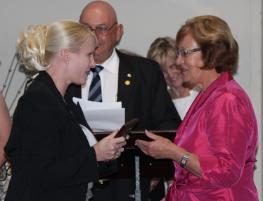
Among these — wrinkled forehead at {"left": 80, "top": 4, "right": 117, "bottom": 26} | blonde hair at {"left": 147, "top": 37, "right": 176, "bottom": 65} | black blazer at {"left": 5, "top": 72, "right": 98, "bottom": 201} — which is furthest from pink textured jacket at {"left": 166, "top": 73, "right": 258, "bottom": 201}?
blonde hair at {"left": 147, "top": 37, "right": 176, "bottom": 65}

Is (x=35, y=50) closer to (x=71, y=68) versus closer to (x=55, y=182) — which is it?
(x=71, y=68)

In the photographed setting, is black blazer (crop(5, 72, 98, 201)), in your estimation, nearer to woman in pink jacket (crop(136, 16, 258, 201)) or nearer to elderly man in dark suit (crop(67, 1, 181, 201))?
woman in pink jacket (crop(136, 16, 258, 201))

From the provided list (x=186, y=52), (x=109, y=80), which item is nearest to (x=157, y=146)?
(x=186, y=52)

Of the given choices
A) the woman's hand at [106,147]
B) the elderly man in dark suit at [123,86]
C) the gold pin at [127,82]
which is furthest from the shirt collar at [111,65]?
the woman's hand at [106,147]

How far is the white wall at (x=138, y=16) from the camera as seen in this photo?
448cm

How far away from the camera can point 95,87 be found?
3.36m

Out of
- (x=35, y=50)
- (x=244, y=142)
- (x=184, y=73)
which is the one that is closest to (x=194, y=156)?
(x=244, y=142)

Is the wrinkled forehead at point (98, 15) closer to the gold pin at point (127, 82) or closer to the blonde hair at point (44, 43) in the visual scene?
the gold pin at point (127, 82)

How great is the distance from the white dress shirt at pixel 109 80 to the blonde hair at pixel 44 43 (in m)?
0.81

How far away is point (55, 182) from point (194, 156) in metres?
0.56

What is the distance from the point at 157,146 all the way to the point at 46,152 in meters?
0.49

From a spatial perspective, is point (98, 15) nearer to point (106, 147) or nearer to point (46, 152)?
point (106, 147)

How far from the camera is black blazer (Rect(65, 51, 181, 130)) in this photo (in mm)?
3295

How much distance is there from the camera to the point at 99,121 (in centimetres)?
287
